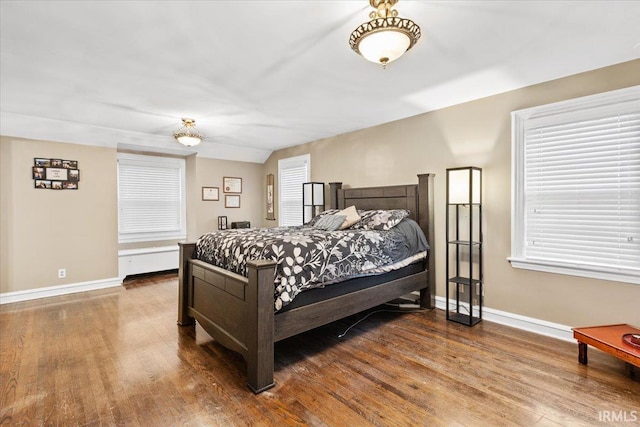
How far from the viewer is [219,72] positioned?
2.70 metres

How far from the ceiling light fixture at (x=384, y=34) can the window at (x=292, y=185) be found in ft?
12.3

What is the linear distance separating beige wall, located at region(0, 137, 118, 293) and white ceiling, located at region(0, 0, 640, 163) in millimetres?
511

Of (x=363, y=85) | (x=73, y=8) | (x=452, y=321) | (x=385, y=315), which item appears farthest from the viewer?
(x=385, y=315)

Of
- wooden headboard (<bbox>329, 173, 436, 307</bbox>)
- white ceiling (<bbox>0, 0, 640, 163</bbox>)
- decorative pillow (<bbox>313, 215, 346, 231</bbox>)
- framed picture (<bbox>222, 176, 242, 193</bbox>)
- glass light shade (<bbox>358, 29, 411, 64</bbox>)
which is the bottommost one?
decorative pillow (<bbox>313, 215, 346, 231</bbox>)

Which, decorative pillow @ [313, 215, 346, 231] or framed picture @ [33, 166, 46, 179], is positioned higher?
framed picture @ [33, 166, 46, 179]

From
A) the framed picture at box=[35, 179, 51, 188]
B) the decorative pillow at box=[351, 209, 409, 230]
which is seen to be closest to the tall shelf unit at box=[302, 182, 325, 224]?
the decorative pillow at box=[351, 209, 409, 230]

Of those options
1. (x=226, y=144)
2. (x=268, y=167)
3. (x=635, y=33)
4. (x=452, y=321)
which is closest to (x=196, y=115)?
(x=226, y=144)

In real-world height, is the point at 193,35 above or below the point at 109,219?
above

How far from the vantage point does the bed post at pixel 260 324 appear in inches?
81.5

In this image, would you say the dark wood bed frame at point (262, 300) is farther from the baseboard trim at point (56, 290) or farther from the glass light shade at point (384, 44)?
the baseboard trim at point (56, 290)

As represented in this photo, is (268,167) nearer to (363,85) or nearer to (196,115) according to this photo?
(196,115)

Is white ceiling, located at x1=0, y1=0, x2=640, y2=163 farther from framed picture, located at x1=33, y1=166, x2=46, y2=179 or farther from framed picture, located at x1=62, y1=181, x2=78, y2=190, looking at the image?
framed picture, located at x1=62, y1=181, x2=78, y2=190

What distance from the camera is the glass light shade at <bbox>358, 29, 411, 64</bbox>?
1729 millimetres

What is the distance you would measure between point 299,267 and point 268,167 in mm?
4507
